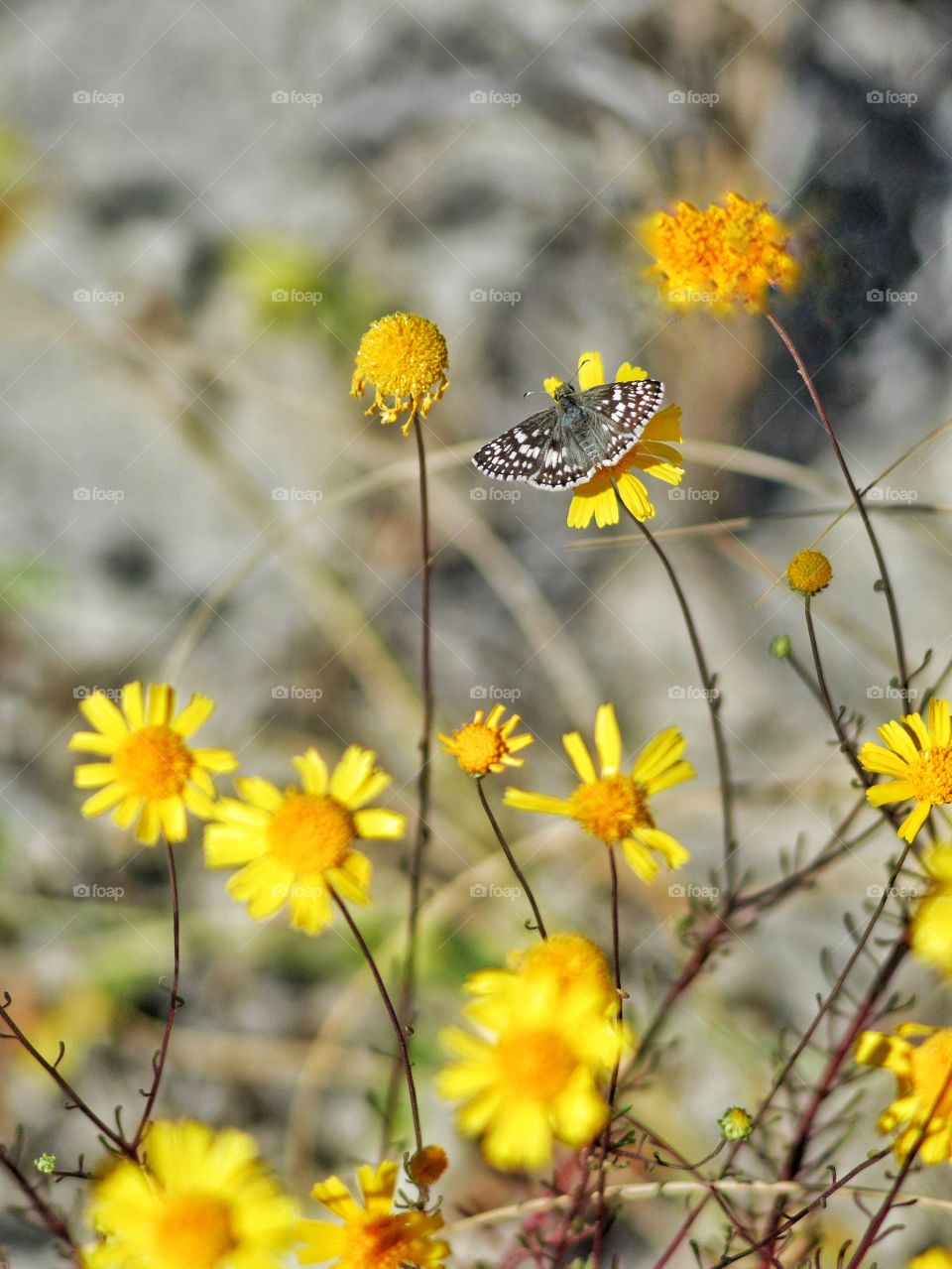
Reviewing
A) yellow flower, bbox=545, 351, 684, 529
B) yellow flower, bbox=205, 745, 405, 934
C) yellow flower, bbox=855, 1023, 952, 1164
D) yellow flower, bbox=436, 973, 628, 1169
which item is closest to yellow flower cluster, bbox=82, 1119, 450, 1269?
yellow flower, bbox=436, 973, 628, 1169

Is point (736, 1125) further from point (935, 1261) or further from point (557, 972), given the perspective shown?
point (935, 1261)

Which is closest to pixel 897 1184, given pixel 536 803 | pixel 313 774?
pixel 536 803

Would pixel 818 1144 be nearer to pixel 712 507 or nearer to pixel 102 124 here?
pixel 712 507

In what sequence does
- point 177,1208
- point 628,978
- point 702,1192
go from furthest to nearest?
point 628,978, point 702,1192, point 177,1208

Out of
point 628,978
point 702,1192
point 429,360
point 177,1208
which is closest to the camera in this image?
point 177,1208

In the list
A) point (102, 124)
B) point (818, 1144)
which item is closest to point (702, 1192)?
point (818, 1144)

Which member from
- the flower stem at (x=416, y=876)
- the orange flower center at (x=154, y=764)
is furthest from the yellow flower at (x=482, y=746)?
the orange flower center at (x=154, y=764)
